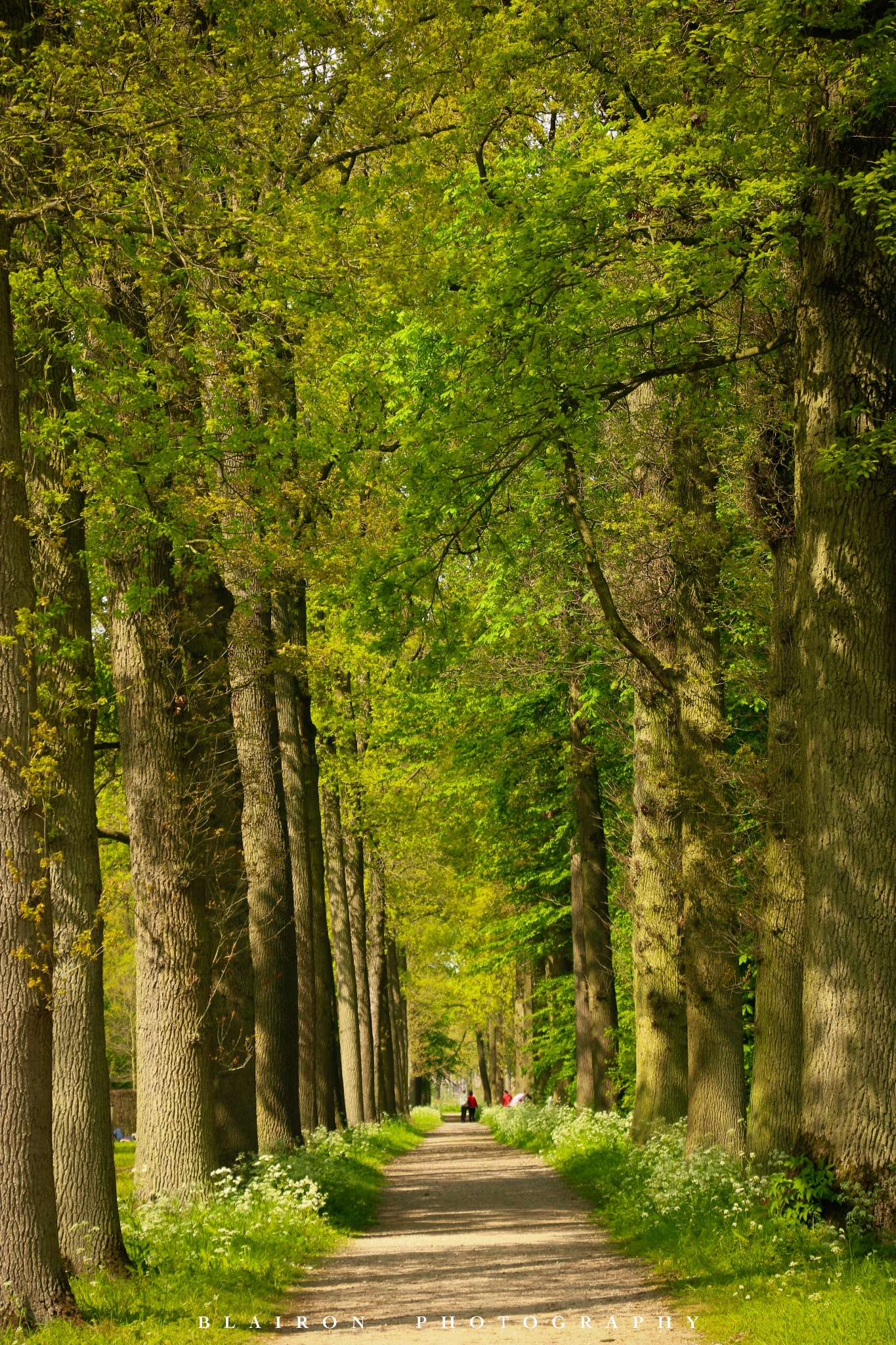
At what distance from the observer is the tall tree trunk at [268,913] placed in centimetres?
1429

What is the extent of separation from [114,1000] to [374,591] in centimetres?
5331

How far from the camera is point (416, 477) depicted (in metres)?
11.5

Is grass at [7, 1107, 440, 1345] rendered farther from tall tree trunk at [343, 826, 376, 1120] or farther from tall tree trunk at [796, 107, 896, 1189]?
tall tree trunk at [343, 826, 376, 1120]

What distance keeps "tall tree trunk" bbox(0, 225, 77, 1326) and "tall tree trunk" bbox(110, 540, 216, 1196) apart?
3150 mm

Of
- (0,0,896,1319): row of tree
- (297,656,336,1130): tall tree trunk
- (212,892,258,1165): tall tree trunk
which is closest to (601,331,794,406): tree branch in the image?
(0,0,896,1319): row of tree

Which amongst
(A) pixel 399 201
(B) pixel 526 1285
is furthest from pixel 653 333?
(B) pixel 526 1285

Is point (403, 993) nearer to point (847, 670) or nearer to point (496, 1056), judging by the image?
point (496, 1056)

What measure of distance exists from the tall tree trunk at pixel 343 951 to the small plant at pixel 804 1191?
53.3ft

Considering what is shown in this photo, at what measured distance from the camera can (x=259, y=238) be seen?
30.9 feet

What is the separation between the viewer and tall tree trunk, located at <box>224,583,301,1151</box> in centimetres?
1429

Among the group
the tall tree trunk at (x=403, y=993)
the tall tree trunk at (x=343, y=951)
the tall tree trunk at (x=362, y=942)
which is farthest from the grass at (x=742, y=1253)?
the tall tree trunk at (x=403, y=993)

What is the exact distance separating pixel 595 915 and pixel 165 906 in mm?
11194

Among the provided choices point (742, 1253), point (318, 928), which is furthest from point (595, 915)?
point (742, 1253)

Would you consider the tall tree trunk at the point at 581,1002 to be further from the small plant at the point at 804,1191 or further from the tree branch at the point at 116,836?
the small plant at the point at 804,1191
